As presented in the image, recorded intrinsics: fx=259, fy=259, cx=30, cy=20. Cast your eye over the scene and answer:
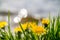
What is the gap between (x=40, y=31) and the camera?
1.51 meters

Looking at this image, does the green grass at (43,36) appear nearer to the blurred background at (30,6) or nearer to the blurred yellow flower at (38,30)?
the blurred yellow flower at (38,30)

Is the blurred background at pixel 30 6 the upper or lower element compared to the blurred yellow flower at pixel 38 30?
upper

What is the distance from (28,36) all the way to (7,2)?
5.46m

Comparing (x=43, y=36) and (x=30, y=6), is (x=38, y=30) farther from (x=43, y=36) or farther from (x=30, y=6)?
(x=30, y=6)

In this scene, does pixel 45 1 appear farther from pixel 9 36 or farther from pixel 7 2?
pixel 9 36

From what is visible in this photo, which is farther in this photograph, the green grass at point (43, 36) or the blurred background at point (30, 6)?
the blurred background at point (30, 6)

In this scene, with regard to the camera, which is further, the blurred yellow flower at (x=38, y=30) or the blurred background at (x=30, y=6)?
the blurred background at (x=30, y=6)

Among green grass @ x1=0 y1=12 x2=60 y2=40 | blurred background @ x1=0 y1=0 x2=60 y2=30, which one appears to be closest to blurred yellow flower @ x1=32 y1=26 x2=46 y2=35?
green grass @ x1=0 y1=12 x2=60 y2=40

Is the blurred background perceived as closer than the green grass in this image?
No

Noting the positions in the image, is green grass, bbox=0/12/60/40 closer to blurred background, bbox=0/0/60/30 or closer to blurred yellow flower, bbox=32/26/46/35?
blurred yellow flower, bbox=32/26/46/35

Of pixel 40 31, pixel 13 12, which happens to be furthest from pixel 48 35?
pixel 13 12

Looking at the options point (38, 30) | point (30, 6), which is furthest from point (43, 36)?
point (30, 6)

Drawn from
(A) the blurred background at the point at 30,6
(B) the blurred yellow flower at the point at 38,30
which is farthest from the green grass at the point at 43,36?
(A) the blurred background at the point at 30,6

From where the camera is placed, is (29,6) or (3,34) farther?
(29,6)
